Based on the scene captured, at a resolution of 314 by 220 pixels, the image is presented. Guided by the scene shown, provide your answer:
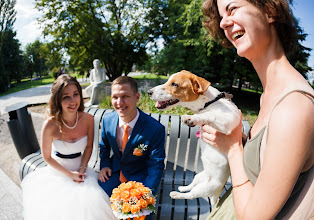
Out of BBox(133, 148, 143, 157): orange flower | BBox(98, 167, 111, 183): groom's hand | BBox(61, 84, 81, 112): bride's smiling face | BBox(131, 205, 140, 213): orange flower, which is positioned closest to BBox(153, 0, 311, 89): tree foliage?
BBox(61, 84, 81, 112): bride's smiling face

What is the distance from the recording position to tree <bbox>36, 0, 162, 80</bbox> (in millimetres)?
15688

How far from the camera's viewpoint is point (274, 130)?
75 cm

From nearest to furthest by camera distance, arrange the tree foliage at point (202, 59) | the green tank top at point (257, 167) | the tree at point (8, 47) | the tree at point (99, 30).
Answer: the green tank top at point (257, 167) → the tree foliage at point (202, 59) → the tree at point (99, 30) → the tree at point (8, 47)

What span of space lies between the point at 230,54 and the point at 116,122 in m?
9.55


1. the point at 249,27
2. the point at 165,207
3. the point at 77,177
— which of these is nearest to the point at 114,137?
the point at 77,177

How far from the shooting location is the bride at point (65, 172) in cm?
207

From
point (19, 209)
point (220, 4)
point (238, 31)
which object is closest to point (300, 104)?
point (238, 31)

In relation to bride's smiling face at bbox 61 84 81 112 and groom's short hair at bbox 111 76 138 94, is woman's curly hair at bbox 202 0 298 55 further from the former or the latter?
bride's smiling face at bbox 61 84 81 112

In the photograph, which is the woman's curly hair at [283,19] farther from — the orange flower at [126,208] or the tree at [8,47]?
the tree at [8,47]

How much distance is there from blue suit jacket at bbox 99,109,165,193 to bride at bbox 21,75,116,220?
387mm

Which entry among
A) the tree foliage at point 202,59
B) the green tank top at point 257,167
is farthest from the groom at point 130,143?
the tree foliage at point 202,59

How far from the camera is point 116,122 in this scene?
247 cm

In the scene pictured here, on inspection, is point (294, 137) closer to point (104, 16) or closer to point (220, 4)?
point (220, 4)

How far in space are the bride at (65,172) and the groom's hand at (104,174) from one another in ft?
0.27
